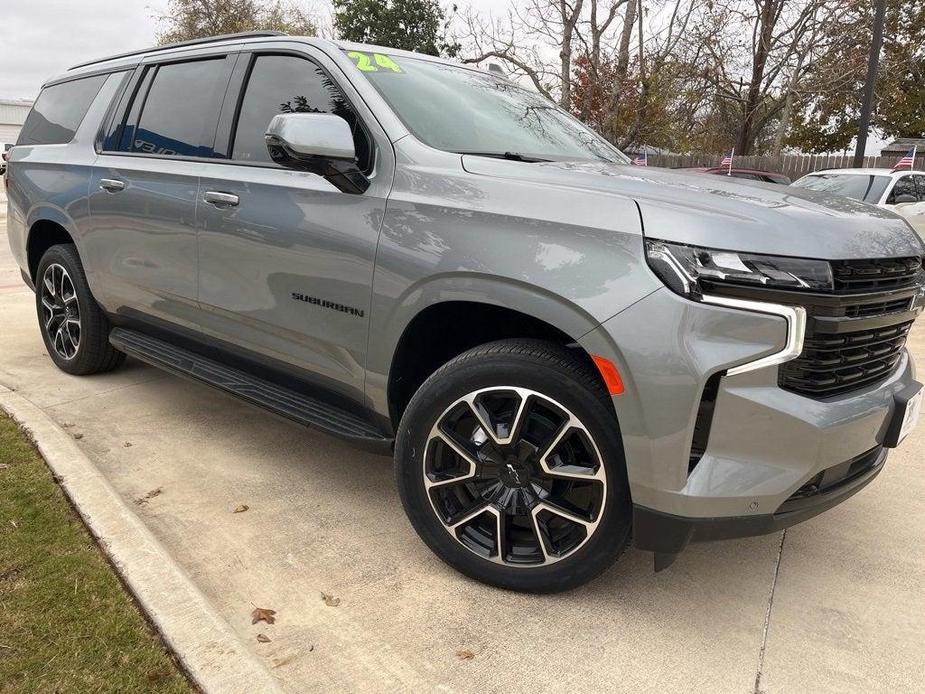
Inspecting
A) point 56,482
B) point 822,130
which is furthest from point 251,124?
point 822,130

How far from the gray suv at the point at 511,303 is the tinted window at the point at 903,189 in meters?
7.81

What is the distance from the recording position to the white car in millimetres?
9727

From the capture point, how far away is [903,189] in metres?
9.95

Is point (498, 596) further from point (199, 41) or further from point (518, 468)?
point (199, 41)

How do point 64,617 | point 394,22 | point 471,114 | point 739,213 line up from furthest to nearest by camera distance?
point 394,22 < point 471,114 < point 64,617 < point 739,213

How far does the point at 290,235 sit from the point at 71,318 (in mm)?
2520

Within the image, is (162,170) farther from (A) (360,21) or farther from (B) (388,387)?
(A) (360,21)

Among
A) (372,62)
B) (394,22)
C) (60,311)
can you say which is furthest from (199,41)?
(394,22)

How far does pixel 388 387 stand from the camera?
2799mm

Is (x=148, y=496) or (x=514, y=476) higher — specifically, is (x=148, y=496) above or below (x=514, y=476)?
below

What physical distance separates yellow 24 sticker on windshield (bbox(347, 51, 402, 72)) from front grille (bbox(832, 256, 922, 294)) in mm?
1975

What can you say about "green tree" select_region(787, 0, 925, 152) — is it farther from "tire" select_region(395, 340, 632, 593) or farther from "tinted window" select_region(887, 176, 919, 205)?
"tire" select_region(395, 340, 632, 593)

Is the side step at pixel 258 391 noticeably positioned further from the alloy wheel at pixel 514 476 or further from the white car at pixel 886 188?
the white car at pixel 886 188

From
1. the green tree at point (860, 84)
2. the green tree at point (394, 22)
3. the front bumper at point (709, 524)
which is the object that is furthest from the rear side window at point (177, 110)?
the green tree at point (394, 22)
